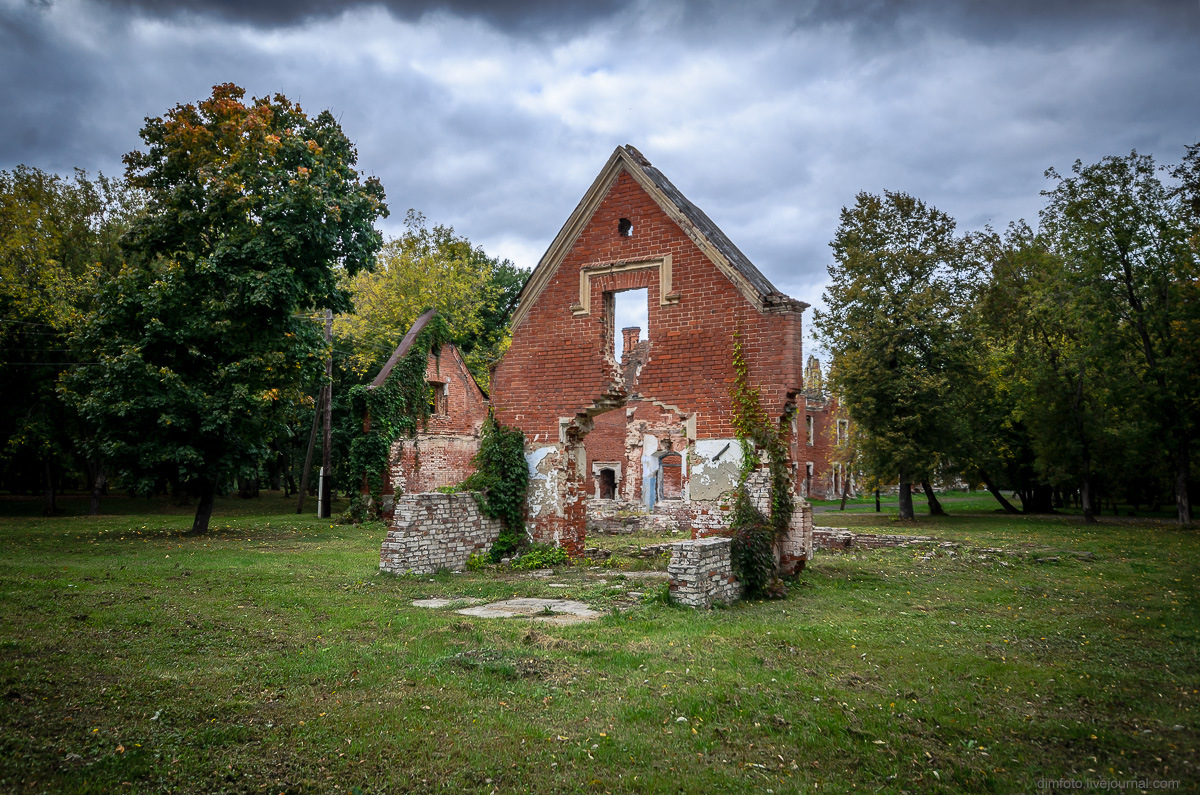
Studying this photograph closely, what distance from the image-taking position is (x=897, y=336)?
26.5 m

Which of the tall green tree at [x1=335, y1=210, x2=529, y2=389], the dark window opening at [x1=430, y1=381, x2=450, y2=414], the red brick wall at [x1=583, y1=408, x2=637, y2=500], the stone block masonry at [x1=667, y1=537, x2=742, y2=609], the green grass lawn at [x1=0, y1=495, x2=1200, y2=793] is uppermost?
the tall green tree at [x1=335, y1=210, x2=529, y2=389]

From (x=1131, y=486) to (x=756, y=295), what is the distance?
98.1ft

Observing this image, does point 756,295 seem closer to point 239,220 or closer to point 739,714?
point 739,714

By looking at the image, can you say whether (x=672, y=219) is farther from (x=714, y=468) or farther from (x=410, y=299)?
(x=410, y=299)

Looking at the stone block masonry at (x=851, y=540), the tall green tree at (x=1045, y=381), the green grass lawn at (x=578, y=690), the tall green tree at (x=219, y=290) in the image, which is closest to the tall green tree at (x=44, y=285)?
the tall green tree at (x=219, y=290)

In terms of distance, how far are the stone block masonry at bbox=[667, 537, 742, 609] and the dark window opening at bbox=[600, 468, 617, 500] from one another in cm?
2130

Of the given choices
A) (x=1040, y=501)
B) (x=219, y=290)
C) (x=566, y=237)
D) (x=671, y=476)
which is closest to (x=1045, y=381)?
(x=1040, y=501)

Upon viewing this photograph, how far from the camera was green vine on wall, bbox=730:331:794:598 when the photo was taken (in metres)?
10.7

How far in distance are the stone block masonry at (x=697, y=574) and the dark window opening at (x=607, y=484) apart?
21.3 meters

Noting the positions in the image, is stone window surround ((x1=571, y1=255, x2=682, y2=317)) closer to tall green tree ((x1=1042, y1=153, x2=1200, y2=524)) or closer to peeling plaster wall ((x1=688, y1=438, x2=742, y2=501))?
peeling plaster wall ((x1=688, y1=438, x2=742, y2=501))

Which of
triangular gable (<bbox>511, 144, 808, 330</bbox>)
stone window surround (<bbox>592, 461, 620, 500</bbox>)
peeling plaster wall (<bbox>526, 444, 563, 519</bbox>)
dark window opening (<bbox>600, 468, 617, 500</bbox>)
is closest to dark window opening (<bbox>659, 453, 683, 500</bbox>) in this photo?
stone window surround (<bbox>592, 461, 620, 500</bbox>)

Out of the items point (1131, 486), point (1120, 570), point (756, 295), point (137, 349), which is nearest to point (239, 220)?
point (137, 349)

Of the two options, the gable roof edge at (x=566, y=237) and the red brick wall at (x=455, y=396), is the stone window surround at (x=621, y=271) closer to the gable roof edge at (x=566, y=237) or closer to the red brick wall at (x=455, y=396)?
the gable roof edge at (x=566, y=237)

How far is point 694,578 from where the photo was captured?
376 inches
